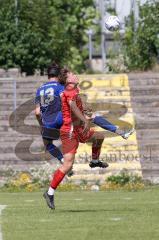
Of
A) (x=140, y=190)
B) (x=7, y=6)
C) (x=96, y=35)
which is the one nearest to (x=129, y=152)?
(x=140, y=190)

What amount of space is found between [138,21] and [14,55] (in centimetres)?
415

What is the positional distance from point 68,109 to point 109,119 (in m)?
10.1

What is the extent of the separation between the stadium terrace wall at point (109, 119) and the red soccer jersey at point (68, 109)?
9059 mm

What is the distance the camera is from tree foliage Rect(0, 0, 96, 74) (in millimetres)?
31406

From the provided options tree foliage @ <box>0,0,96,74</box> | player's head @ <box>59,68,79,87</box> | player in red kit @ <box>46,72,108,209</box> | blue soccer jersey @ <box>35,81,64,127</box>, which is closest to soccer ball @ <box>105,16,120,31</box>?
blue soccer jersey @ <box>35,81,64,127</box>

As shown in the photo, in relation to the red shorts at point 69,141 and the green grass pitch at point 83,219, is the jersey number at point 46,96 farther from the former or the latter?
the red shorts at point 69,141

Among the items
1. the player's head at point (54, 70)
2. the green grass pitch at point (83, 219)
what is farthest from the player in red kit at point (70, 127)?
the player's head at point (54, 70)

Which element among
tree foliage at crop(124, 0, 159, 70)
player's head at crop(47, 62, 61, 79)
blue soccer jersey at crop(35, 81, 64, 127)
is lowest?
tree foliage at crop(124, 0, 159, 70)

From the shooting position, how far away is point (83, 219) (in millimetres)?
12602

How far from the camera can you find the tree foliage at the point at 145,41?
29906mm

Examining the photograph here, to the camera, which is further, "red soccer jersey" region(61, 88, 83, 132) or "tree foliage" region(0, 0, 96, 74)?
"tree foliage" region(0, 0, 96, 74)

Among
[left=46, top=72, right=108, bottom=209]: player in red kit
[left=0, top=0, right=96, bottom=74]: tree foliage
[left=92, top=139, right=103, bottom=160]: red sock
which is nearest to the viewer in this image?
[left=46, top=72, right=108, bottom=209]: player in red kit

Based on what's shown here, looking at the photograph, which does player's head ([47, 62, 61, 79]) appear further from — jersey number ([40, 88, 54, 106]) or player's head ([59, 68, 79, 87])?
jersey number ([40, 88, 54, 106])

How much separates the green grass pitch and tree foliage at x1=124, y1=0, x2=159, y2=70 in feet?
44.4
